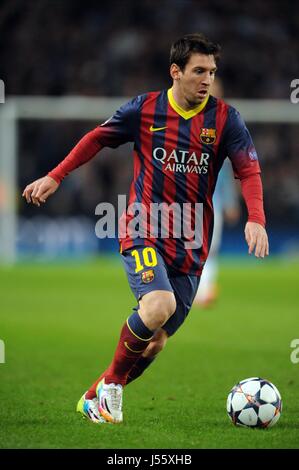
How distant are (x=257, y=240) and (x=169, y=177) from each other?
0.68m

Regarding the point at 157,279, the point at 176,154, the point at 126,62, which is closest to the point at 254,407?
the point at 157,279

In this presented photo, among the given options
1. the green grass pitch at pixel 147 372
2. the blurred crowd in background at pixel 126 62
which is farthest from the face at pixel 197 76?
the blurred crowd in background at pixel 126 62

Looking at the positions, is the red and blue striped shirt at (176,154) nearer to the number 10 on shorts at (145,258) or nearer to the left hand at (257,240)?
the number 10 on shorts at (145,258)

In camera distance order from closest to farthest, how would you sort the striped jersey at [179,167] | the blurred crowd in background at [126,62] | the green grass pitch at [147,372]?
the green grass pitch at [147,372] < the striped jersey at [179,167] < the blurred crowd in background at [126,62]

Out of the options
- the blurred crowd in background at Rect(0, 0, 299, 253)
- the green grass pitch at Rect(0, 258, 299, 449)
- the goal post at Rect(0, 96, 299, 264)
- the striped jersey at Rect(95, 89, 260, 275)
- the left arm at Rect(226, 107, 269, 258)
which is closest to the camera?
the green grass pitch at Rect(0, 258, 299, 449)

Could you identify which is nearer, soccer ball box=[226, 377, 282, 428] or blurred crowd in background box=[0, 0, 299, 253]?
soccer ball box=[226, 377, 282, 428]

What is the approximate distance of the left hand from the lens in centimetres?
509

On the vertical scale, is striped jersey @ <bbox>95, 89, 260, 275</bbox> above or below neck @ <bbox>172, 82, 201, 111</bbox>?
below

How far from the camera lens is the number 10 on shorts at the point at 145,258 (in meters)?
5.30

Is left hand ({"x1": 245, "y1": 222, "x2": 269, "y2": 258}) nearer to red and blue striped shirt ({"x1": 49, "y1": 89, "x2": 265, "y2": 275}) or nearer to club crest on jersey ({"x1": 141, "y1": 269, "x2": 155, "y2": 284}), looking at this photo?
red and blue striped shirt ({"x1": 49, "y1": 89, "x2": 265, "y2": 275})

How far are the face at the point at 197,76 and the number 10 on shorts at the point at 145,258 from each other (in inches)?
35.4

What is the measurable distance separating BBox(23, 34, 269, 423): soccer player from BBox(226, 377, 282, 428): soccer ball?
58 centimetres

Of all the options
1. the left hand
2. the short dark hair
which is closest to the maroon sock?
the left hand

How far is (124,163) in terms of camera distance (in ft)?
67.8
